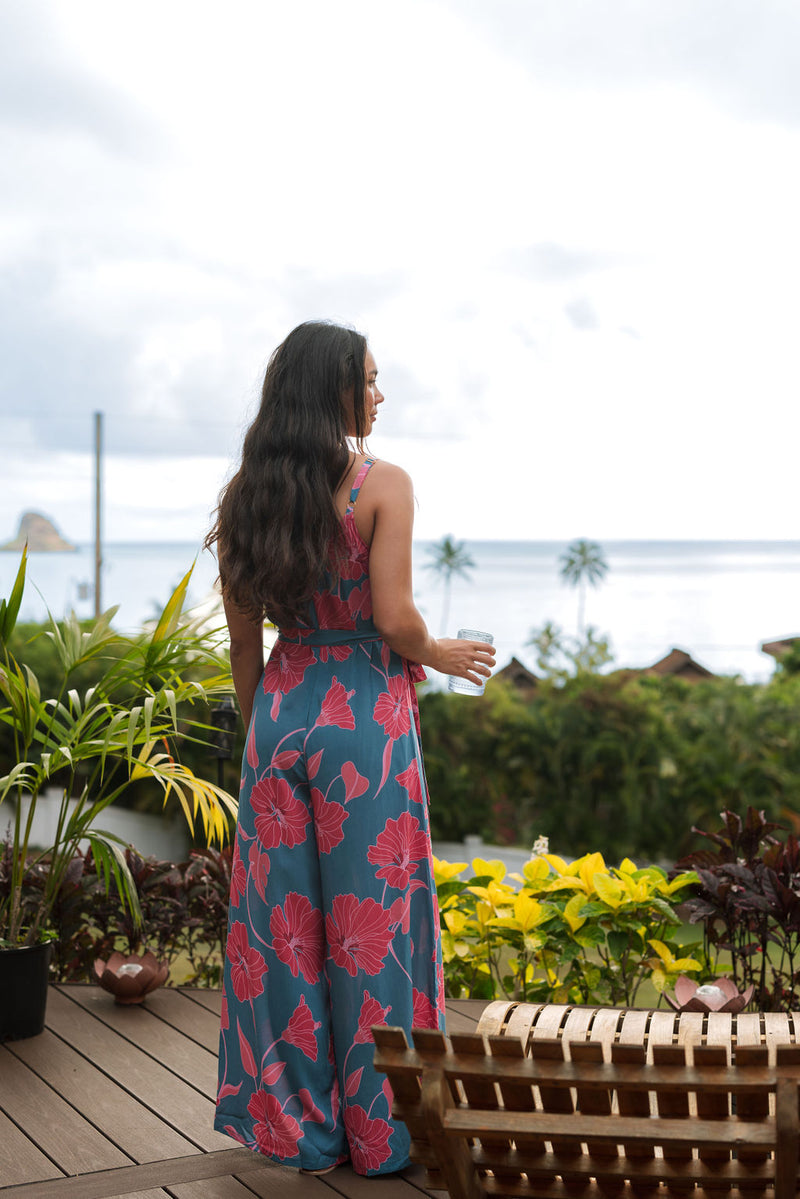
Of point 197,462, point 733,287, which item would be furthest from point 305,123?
point 197,462

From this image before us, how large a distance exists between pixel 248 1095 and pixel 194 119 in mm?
15754

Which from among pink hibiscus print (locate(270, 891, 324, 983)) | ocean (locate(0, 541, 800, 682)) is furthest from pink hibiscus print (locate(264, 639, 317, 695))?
ocean (locate(0, 541, 800, 682))

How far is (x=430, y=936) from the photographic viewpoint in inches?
86.8

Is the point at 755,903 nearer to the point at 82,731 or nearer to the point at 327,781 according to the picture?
the point at 327,781

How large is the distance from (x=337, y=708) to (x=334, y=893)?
35 cm

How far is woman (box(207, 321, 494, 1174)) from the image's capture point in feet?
6.92

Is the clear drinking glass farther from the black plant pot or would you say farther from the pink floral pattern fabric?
the black plant pot

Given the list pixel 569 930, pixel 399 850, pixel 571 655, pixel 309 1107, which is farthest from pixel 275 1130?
pixel 571 655

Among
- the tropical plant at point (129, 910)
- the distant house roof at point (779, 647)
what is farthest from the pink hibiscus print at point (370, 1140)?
the distant house roof at point (779, 647)

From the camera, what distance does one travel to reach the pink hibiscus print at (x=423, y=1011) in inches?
86.7

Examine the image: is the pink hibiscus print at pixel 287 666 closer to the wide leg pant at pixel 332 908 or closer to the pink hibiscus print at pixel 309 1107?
the wide leg pant at pixel 332 908

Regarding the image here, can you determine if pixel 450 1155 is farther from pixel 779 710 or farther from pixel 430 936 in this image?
pixel 779 710

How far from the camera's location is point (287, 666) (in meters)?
2.23

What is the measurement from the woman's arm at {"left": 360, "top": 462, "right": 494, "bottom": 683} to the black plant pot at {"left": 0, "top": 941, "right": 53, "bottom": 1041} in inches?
58.6
